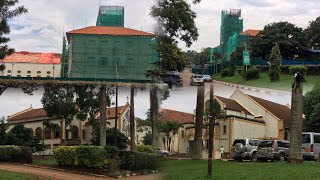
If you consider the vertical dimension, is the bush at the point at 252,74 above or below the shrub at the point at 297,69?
below

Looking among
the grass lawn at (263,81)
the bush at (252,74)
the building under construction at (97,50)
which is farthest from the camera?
the building under construction at (97,50)

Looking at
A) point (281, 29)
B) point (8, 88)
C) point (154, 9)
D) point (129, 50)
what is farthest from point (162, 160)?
point (129, 50)

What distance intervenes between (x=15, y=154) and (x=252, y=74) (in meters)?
7.63

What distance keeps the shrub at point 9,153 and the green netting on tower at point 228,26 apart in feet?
20.7

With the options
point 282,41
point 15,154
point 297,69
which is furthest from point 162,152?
point 15,154

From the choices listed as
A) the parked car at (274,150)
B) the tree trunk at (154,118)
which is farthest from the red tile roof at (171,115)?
the parked car at (274,150)

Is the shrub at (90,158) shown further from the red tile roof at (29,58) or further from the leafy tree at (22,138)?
the red tile roof at (29,58)

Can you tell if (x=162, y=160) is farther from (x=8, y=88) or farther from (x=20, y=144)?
(x=20, y=144)

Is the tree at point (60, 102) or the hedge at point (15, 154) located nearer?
the tree at point (60, 102)

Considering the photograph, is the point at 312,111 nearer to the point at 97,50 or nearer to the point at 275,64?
the point at 97,50

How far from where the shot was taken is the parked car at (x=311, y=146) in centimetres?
1300

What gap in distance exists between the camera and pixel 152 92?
12.1 feet

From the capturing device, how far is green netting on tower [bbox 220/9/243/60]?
17.2 ft

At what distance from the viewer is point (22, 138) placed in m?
9.75
